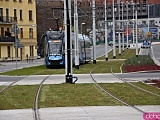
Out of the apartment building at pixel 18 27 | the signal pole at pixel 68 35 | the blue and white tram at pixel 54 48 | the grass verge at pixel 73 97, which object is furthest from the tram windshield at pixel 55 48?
the apartment building at pixel 18 27

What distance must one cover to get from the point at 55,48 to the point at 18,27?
4990 cm

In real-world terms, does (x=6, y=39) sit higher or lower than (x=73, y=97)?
higher

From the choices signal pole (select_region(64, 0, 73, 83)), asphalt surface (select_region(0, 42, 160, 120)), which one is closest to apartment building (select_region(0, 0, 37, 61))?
signal pole (select_region(64, 0, 73, 83))

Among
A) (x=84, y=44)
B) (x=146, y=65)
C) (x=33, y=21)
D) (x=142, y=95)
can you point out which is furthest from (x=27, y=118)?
(x=33, y=21)

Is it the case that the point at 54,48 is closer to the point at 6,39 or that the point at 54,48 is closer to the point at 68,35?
the point at 68,35

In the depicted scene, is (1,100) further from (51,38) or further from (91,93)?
(51,38)

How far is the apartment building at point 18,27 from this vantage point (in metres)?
96.9

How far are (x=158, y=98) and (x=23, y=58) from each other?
83292 millimetres

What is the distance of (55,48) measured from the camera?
49.5 metres

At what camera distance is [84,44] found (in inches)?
2409

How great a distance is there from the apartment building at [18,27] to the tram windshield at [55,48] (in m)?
45.7

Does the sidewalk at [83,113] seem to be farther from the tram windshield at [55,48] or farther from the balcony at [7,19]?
the balcony at [7,19]

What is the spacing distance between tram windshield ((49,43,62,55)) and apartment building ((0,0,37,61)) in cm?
4566

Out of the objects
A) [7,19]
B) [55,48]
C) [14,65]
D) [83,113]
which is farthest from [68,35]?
[7,19]
